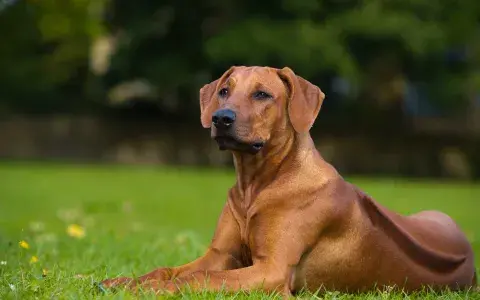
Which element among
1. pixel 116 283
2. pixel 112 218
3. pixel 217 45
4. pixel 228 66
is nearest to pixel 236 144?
pixel 116 283

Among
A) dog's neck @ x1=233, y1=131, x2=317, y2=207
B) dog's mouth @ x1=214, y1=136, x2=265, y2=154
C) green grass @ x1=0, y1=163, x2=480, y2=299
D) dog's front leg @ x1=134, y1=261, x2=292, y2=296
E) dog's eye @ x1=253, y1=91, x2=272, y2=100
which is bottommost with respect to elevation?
green grass @ x1=0, y1=163, x2=480, y2=299

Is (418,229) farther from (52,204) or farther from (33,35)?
(33,35)

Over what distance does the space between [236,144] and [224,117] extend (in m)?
0.17

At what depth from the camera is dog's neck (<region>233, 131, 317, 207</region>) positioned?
4.79 m

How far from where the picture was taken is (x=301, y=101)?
188 inches

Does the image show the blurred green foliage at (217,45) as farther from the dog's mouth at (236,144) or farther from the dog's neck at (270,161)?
the dog's mouth at (236,144)

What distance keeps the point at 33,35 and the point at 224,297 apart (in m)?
26.1

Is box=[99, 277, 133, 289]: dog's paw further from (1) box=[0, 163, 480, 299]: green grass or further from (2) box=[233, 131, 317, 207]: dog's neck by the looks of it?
(2) box=[233, 131, 317, 207]: dog's neck

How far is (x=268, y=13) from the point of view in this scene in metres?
25.5

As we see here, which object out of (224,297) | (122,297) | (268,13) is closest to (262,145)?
(224,297)

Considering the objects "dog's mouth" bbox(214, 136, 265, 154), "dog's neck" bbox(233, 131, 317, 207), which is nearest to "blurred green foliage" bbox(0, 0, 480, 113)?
"dog's neck" bbox(233, 131, 317, 207)

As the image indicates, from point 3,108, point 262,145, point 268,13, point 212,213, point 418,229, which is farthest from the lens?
point 3,108

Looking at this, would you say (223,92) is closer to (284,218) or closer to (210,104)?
(210,104)

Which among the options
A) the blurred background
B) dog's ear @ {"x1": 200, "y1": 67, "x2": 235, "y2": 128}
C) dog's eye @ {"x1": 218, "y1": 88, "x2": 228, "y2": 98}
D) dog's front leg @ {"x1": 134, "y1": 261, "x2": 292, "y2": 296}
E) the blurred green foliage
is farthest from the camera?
the blurred background
